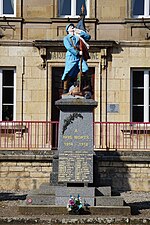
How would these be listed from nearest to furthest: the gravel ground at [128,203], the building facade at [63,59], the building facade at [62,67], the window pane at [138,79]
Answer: the gravel ground at [128,203]
the building facade at [62,67]
the building facade at [63,59]
the window pane at [138,79]

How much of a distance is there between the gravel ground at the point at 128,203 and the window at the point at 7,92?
433 cm

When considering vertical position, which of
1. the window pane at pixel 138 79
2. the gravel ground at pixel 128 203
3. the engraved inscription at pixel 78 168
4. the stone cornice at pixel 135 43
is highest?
the stone cornice at pixel 135 43

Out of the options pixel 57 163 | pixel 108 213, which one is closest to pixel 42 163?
pixel 57 163

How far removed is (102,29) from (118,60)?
123cm

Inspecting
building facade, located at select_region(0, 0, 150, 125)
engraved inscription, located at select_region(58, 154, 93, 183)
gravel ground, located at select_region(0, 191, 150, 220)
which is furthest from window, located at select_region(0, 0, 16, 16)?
engraved inscription, located at select_region(58, 154, 93, 183)

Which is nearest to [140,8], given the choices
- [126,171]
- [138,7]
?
[138,7]

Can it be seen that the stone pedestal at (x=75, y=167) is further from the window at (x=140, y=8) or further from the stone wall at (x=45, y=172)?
the window at (x=140, y=8)

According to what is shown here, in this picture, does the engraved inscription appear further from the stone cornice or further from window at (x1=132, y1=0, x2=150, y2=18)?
window at (x1=132, y1=0, x2=150, y2=18)

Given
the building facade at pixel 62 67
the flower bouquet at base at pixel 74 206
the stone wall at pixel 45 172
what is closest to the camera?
the flower bouquet at base at pixel 74 206

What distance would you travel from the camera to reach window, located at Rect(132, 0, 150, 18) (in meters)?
19.1

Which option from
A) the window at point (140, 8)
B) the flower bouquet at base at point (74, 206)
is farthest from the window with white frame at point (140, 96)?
the flower bouquet at base at point (74, 206)

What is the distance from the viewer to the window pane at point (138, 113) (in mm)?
18953

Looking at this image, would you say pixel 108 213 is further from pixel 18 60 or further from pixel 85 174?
pixel 18 60

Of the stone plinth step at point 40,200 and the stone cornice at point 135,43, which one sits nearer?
the stone plinth step at point 40,200
